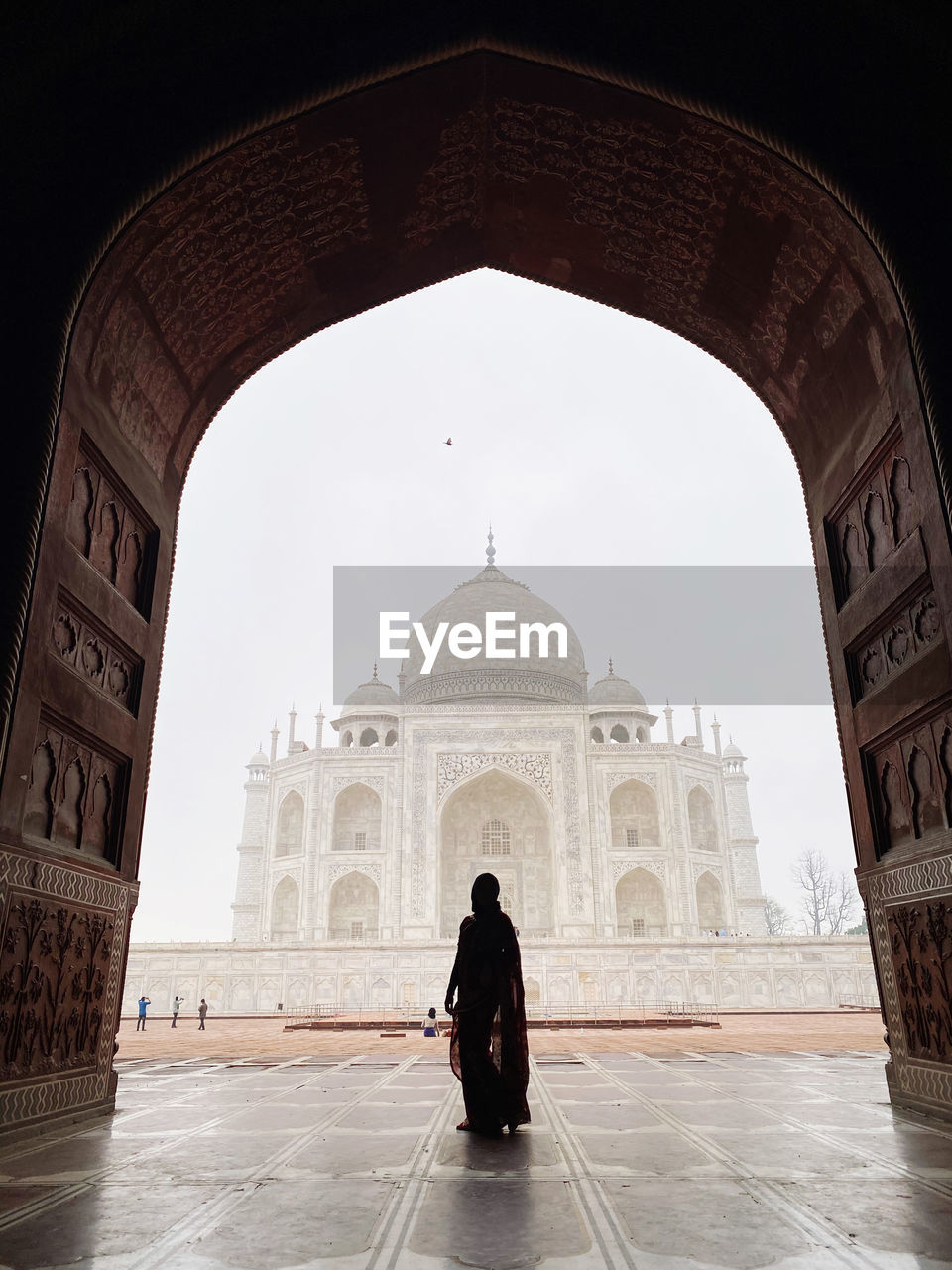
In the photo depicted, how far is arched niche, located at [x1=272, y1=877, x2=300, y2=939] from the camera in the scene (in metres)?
23.6

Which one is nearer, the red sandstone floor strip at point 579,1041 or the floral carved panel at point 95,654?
the floral carved panel at point 95,654

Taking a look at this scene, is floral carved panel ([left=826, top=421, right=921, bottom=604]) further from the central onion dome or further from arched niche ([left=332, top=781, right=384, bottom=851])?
the central onion dome

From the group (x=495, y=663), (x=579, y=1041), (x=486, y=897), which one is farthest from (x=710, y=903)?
(x=486, y=897)

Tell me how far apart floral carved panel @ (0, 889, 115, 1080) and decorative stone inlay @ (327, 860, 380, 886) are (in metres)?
19.0

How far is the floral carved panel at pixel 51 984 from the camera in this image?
3.11 m

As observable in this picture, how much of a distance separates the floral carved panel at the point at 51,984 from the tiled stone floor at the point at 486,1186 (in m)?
0.28

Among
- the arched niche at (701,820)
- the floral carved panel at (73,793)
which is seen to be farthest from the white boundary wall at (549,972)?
the floral carved panel at (73,793)

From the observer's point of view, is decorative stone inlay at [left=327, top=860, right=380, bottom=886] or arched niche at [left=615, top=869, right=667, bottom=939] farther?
arched niche at [left=615, top=869, right=667, bottom=939]

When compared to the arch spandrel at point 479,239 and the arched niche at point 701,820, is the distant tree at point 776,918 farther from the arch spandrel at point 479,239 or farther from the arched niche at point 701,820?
the arch spandrel at point 479,239

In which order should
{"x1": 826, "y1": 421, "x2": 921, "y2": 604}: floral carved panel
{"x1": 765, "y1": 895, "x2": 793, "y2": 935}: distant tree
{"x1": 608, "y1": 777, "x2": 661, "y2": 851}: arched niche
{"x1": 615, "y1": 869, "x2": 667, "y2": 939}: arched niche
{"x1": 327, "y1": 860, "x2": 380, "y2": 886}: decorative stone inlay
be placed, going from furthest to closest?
{"x1": 765, "y1": 895, "x2": 793, "y2": 935}: distant tree < {"x1": 608, "y1": 777, "x2": 661, "y2": 851}: arched niche < {"x1": 615, "y1": 869, "x2": 667, "y2": 939}: arched niche < {"x1": 327, "y1": 860, "x2": 380, "y2": 886}: decorative stone inlay < {"x1": 826, "y1": 421, "x2": 921, "y2": 604}: floral carved panel

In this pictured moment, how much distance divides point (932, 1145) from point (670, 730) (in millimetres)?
22732

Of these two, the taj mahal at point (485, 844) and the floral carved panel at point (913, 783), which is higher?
the taj mahal at point (485, 844)

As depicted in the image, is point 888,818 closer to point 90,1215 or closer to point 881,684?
point 881,684

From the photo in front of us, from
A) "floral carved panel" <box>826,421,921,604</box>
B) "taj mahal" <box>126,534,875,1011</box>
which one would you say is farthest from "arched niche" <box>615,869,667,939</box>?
"floral carved panel" <box>826,421,921,604</box>
